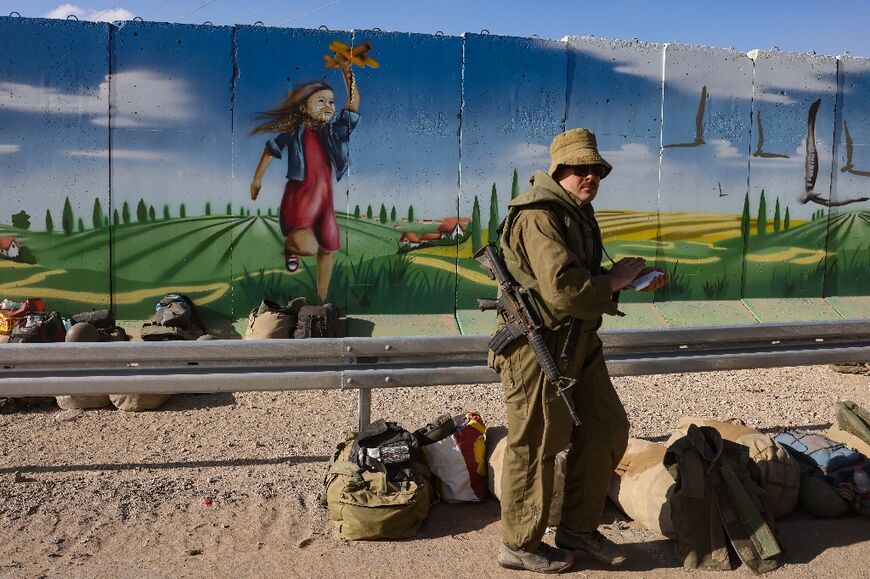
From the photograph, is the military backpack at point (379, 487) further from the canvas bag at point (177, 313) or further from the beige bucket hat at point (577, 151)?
the canvas bag at point (177, 313)

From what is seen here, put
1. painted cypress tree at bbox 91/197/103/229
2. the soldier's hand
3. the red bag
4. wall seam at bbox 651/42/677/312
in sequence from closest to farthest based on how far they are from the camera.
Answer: the soldier's hand < the red bag < painted cypress tree at bbox 91/197/103/229 < wall seam at bbox 651/42/677/312

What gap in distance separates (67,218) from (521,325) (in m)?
7.23

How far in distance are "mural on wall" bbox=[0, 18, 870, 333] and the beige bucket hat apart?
6005 mm

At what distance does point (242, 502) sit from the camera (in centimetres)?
448

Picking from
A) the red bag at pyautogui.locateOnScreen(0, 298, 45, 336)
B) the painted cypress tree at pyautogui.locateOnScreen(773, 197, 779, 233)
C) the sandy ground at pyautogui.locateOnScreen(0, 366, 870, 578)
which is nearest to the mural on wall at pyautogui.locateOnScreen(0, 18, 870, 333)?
the red bag at pyautogui.locateOnScreen(0, 298, 45, 336)

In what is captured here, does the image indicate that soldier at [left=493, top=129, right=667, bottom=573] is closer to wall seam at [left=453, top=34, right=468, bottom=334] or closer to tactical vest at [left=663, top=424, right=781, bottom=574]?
tactical vest at [left=663, top=424, right=781, bottom=574]

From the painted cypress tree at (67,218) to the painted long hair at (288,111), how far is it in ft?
7.18

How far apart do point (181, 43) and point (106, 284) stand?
2.83 meters

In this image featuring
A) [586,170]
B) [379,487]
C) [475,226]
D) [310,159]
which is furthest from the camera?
[475,226]

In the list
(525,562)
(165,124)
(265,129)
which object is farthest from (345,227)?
(525,562)

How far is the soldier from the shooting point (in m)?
3.71

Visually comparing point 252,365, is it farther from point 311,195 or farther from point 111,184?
point 111,184

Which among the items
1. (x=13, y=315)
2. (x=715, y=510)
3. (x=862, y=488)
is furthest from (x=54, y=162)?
(x=862, y=488)

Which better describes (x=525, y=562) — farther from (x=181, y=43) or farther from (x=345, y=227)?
(x=181, y=43)
